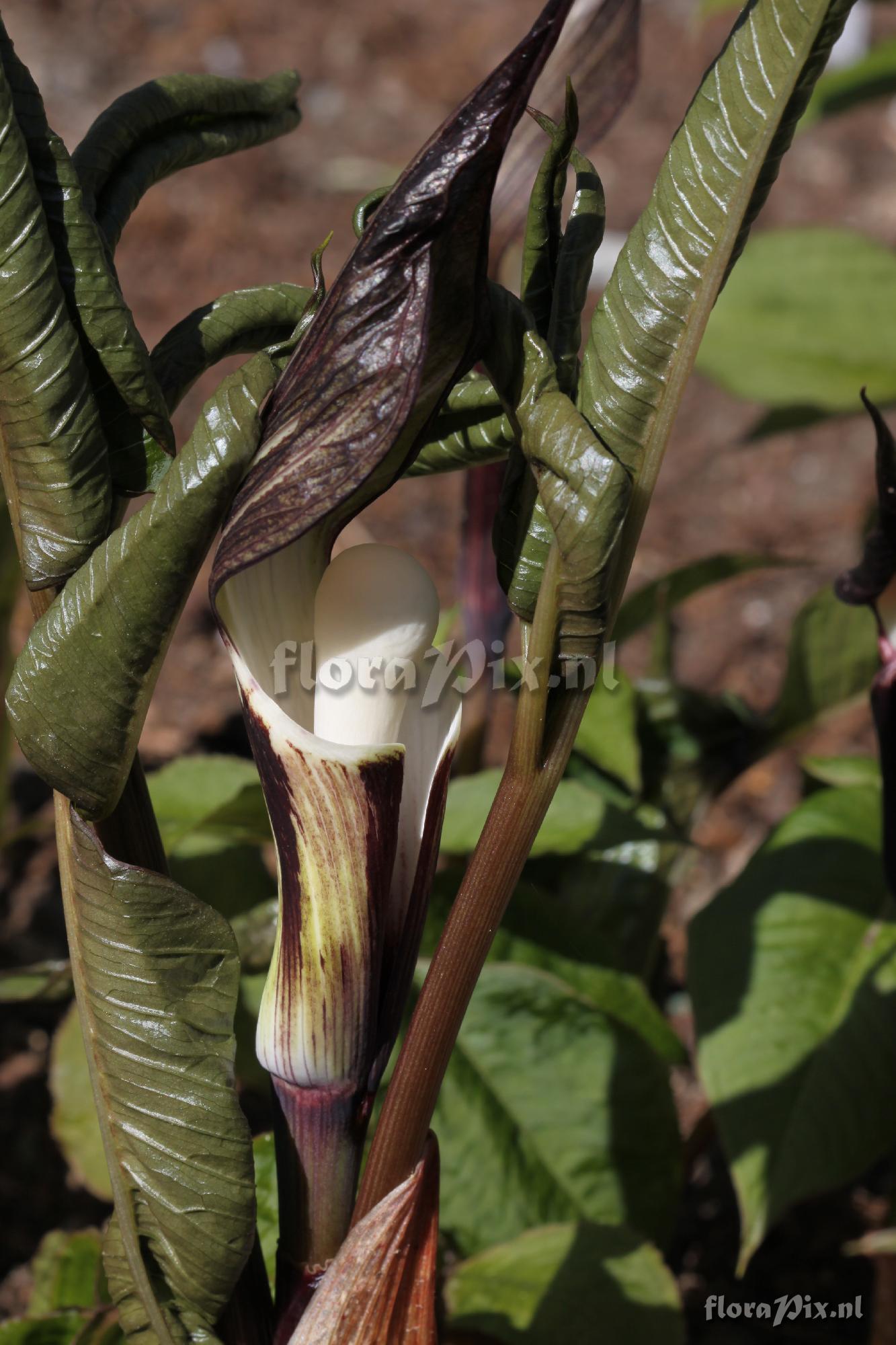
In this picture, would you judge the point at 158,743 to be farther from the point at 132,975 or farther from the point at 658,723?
the point at 132,975

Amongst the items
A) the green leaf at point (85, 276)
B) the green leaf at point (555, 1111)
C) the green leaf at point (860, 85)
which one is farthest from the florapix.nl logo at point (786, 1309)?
the green leaf at point (860, 85)

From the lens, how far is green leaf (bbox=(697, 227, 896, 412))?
1156 millimetres

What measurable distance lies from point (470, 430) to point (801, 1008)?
0.45 metres

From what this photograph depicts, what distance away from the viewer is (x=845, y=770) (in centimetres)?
82

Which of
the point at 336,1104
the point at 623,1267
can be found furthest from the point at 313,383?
the point at 623,1267

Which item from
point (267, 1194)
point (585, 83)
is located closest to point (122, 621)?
point (267, 1194)

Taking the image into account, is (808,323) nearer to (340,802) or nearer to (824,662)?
(824,662)

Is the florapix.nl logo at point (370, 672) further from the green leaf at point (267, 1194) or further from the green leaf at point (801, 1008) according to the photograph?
the green leaf at point (801, 1008)

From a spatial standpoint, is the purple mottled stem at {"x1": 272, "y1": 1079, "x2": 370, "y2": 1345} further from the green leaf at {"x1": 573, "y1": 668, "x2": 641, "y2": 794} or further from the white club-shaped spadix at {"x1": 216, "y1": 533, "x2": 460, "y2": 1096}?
the green leaf at {"x1": 573, "y1": 668, "x2": 641, "y2": 794}

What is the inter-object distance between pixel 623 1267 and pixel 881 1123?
0.16 metres

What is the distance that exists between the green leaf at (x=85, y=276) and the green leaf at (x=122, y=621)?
3 cm

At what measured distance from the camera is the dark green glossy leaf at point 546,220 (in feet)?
0.99

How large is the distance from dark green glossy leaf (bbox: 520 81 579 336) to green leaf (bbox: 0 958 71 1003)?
0.39m

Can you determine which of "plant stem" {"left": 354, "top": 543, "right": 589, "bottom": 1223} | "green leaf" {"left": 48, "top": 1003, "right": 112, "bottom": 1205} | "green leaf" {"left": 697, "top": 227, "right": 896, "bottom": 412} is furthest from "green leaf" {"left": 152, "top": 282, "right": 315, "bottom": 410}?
"green leaf" {"left": 697, "top": 227, "right": 896, "bottom": 412}
